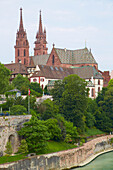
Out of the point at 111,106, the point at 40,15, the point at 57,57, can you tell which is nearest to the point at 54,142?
the point at 111,106

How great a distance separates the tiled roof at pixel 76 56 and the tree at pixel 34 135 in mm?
86230

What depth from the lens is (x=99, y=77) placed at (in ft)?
427

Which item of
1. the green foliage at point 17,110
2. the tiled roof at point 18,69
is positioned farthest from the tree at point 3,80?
the tiled roof at point 18,69

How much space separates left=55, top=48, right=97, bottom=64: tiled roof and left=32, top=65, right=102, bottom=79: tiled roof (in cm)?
954

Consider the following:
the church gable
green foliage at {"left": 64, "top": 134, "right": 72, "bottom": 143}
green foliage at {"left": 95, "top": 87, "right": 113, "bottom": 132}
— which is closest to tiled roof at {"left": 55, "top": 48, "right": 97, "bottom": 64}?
the church gable

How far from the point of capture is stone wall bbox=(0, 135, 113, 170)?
54062mm

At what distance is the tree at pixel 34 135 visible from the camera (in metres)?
59.0

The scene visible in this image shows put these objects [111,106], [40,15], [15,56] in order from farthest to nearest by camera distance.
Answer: [40,15]
[15,56]
[111,106]

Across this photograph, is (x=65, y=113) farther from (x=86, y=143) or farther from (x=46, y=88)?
(x=46, y=88)

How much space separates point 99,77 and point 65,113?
48154 millimetres

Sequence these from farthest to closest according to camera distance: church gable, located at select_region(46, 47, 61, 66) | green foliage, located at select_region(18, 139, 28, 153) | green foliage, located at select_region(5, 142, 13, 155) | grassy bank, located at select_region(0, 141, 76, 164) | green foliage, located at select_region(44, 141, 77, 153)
Answer: 1. church gable, located at select_region(46, 47, 61, 66)
2. green foliage, located at select_region(44, 141, 77, 153)
3. green foliage, located at select_region(18, 139, 28, 153)
4. green foliage, located at select_region(5, 142, 13, 155)
5. grassy bank, located at select_region(0, 141, 76, 164)

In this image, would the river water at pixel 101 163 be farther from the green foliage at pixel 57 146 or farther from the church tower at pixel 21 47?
the church tower at pixel 21 47

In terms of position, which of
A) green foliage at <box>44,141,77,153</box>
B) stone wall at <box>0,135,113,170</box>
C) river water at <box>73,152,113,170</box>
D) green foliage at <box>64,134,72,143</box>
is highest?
green foliage at <box>64,134,72,143</box>

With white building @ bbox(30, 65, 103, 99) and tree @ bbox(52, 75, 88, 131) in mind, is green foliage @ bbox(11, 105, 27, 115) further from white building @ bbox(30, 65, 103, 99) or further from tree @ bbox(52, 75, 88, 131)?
white building @ bbox(30, 65, 103, 99)
